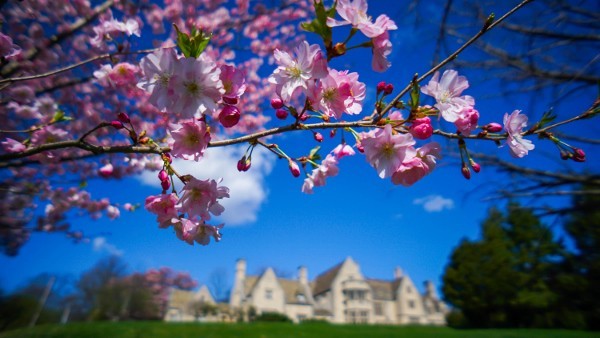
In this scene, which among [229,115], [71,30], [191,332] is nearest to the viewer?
[229,115]

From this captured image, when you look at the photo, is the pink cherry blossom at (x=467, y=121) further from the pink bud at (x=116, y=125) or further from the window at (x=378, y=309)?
the window at (x=378, y=309)

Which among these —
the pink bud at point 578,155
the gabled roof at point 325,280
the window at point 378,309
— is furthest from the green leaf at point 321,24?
the window at point 378,309

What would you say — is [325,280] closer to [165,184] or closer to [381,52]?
[165,184]

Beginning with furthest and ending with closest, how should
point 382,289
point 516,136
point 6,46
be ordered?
point 382,289 < point 6,46 < point 516,136

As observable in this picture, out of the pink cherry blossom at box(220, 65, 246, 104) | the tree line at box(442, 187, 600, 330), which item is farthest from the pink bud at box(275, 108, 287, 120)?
the tree line at box(442, 187, 600, 330)

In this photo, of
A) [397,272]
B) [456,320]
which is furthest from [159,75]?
[397,272]

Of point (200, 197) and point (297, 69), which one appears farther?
point (200, 197)

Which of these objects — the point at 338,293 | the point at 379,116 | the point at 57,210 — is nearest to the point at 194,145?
the point at 379,116

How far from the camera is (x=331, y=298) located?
36125 mm

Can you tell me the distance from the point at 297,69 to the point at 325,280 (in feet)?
133

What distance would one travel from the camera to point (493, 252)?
26.3 meters

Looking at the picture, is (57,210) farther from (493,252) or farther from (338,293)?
(338,293)

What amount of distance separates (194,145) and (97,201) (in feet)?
18.4

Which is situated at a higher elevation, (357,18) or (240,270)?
(240,270)
